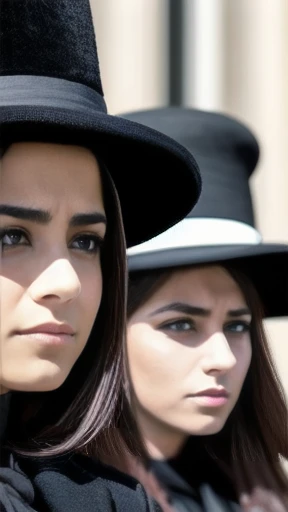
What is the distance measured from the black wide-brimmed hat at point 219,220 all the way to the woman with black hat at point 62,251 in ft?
2.39

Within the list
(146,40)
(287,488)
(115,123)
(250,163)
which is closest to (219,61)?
(146,40)

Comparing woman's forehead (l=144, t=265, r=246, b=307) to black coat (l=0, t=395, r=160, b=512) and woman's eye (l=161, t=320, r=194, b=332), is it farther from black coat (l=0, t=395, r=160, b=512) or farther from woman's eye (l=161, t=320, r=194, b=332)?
black coat (l=0, t=395, r=160, b=512)

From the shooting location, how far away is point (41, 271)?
2.03 metres

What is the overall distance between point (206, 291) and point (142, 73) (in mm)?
2649

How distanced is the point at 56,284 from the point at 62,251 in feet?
0.25

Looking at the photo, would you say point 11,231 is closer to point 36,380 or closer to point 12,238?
point 12,238

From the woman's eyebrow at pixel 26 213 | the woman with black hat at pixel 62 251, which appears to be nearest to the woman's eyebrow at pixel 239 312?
the woman with black hat at pixel 62 251

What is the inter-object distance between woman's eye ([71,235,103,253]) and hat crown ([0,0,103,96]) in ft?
0.92

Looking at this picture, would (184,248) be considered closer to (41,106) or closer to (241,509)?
(241,509)

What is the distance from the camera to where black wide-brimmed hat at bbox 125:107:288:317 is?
3.09 metres

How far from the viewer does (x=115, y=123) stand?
2.13 meters

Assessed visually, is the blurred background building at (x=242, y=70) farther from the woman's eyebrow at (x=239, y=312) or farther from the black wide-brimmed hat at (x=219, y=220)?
the woman's eyebrow at (x=239, y=312)

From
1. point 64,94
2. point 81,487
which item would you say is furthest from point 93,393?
point 64,94

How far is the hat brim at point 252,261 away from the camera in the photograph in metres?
3.05
